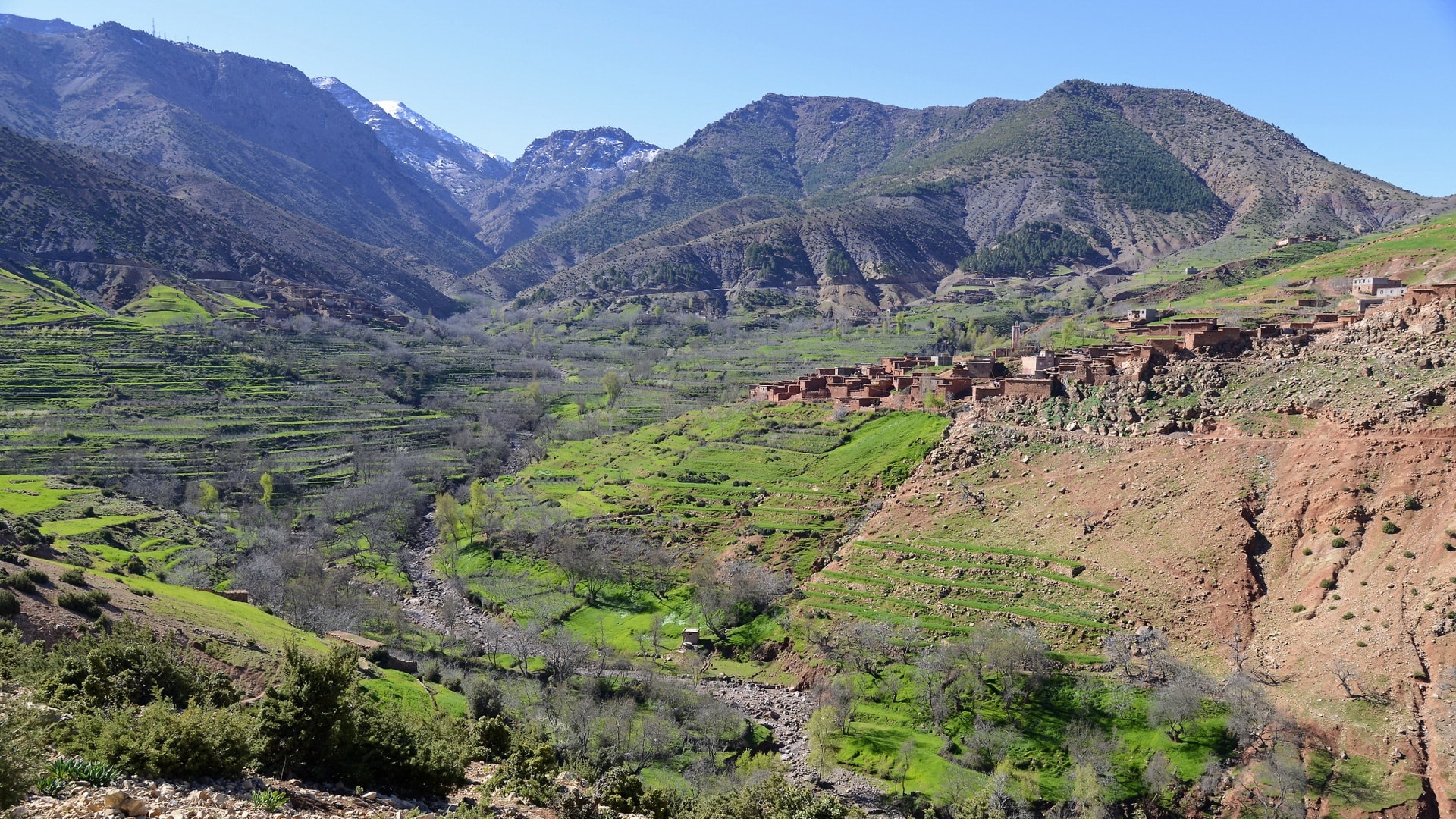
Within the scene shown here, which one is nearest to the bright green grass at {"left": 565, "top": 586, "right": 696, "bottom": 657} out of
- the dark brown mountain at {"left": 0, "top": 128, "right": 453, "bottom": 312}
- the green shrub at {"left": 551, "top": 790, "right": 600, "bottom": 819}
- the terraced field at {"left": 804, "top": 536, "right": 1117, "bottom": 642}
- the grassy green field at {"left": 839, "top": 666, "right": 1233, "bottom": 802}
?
the terraced field at {"left": 804, "top": 536, "right": 1117, "bottom": 642}

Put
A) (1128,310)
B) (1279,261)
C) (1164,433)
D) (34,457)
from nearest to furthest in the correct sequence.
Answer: (1164,433) → (34,457) → (1128,310) → (1279,261)

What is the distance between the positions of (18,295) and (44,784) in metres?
121

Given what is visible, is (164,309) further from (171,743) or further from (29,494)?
(171,743)

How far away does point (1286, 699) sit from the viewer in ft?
120

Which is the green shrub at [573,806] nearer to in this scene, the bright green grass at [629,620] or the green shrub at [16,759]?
the green shrub at [16,759]

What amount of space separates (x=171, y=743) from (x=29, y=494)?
192ft

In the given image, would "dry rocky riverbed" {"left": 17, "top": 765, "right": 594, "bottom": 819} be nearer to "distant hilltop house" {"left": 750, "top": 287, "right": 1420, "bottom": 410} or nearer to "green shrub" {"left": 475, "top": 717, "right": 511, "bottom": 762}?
"green shrub" {"left": 475, "top": 717, "right": 511, "bottom": 762}

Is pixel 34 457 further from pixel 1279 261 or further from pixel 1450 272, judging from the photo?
pixel 1279 261

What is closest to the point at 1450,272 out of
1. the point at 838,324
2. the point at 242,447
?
the point at 838,324

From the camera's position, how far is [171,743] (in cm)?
1833

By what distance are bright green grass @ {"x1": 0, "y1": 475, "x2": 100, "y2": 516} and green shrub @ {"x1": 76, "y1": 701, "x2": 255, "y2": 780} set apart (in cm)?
4960

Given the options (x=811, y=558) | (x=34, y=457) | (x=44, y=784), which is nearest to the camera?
(x=44, y=784)

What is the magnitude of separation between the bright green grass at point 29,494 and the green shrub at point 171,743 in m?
49.6

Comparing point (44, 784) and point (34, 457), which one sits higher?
point (44, 784)
